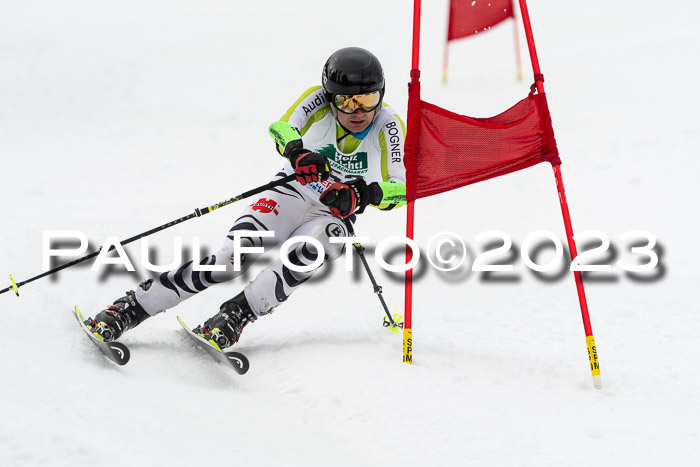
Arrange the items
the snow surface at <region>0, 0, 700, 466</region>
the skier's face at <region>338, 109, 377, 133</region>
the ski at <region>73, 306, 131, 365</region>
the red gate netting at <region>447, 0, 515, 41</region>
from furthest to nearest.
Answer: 1. the red gate netting at <region>447, 0, 515, 41</region>
2. the skier's face at <region>338, 109, 377, 133</region>
3. the ski at <region>73, 306, 131, 365</region>
4. the snow surface at <region>0, 0, 700, 466</region>

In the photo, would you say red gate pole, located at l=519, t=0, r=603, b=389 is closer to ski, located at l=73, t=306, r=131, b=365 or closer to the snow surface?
the snow surface

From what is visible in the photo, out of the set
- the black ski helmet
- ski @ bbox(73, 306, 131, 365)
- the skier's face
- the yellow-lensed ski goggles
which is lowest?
ski @ bbox(73, 306, 131, 365)

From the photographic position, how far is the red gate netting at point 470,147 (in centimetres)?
448

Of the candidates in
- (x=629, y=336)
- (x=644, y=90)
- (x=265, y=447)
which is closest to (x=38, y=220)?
(x=265, y=447)

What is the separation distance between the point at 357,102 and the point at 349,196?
0.69 meters

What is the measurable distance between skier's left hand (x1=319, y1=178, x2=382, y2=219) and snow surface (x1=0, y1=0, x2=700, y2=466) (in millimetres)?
948

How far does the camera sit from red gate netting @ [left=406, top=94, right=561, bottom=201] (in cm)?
448

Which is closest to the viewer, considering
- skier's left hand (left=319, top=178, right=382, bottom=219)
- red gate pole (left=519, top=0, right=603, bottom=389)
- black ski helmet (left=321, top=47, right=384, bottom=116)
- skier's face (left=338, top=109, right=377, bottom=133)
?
red gate pole (left=519, top=0, right=603, bottom=389)

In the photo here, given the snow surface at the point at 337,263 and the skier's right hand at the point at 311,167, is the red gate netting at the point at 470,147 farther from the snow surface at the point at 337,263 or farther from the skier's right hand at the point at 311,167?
the snow surface at the point at 337,263

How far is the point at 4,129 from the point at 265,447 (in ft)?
35.0

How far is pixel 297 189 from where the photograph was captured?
5070 mm

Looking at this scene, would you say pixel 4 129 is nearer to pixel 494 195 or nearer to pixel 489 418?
pixel 494 195

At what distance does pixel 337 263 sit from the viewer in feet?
23.5

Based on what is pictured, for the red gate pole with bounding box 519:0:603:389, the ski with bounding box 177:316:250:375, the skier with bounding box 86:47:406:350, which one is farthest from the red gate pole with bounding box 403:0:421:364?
the ski with bounding box 177:316:250:375
